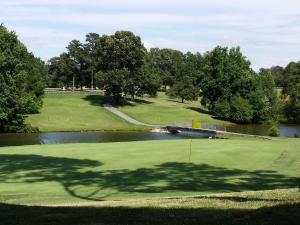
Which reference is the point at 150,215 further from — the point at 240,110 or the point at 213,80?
the point at 213,80

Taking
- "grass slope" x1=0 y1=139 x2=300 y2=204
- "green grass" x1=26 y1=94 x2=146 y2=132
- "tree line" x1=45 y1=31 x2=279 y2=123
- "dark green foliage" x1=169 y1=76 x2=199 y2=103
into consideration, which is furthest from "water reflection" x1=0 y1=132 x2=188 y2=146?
"dark green foliage" x1=169 y1=76 x2=199 y2=103

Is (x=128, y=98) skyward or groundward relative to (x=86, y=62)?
groundward

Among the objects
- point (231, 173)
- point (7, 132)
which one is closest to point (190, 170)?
point (231, 173)

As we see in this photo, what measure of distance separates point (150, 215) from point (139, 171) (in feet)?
42.3

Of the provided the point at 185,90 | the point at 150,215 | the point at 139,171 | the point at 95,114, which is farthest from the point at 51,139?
the point at 185,90

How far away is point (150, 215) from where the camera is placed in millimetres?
11219

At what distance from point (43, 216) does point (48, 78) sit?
154 m

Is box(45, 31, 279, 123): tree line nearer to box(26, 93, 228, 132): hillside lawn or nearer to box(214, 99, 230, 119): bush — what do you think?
box(214, 99, 230, 119): bush

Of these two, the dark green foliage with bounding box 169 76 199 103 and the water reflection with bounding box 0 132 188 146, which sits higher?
the dark green foliage with bounding box 169 76 199 103

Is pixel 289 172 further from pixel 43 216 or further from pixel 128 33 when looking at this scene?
pixel 128 33

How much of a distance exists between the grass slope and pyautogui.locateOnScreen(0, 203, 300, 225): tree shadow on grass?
15.4ft

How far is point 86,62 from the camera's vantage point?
14362 cm

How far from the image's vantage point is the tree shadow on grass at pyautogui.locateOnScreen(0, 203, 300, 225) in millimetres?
9719

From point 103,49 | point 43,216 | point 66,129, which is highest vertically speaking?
point 103,49
